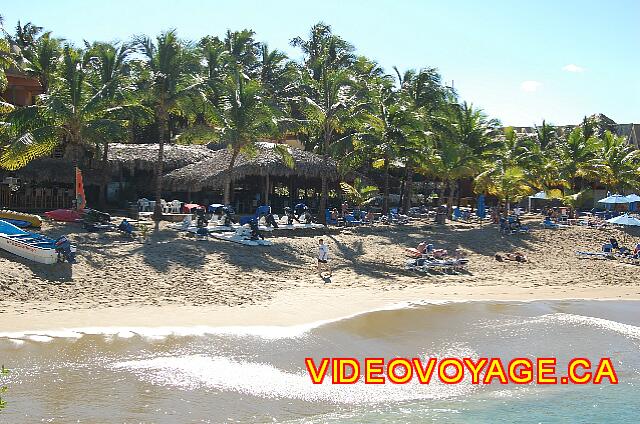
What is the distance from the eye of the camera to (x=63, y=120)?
21.1 meters

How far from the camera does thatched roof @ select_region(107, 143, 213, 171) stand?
28016mm

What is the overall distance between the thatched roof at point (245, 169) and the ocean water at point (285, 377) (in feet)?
43.4

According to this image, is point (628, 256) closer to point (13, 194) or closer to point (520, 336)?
point (520, 336)

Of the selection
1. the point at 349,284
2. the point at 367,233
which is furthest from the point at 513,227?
the point at 349,284

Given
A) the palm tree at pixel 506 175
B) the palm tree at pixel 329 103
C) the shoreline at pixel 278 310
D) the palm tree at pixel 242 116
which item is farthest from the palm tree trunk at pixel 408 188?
the shoreline at pixel 278 310

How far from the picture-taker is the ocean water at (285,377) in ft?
27.3

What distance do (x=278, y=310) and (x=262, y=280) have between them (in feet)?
9.38

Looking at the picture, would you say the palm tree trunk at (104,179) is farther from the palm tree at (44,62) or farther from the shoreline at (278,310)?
the shoreline at (278,310)

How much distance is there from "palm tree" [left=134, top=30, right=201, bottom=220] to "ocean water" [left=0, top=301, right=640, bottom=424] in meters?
11.9

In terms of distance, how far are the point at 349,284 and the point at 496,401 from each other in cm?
792

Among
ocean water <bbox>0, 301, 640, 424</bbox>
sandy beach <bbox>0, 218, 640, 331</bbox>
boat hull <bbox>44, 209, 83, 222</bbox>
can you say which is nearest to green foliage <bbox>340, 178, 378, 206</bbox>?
sandy beach <bbox>0, 218, 640, 331</bbox>

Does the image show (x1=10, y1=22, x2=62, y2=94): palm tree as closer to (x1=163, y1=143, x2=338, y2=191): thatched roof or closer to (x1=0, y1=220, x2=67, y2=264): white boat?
(x1=163, y1=143, x2=338, y2=191): thatched roof

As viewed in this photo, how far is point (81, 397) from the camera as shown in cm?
841

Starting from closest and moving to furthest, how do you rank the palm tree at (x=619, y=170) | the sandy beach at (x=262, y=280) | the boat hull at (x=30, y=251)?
1. the sandy beach at (x=262, y=280)
2. the boat hull at (x=30, y=251)
3. the palm tree at (x=619, y=170)
